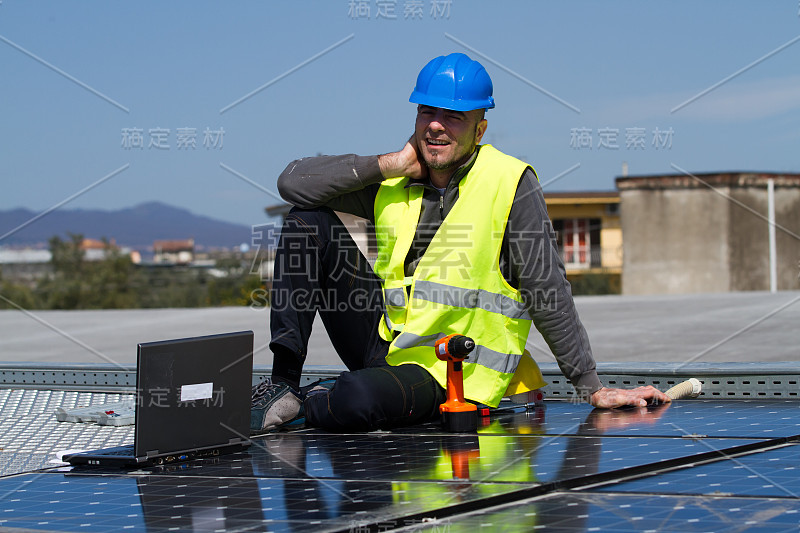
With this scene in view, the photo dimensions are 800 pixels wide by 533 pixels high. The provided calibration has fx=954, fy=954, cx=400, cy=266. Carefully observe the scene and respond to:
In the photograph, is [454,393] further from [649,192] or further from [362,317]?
[649,192]

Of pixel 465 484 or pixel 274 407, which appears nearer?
pixel 465 484

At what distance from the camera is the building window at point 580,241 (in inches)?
1523

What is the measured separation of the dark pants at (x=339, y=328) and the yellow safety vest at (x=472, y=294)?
0.09 m

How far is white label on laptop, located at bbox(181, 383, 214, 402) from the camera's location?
2420 mm

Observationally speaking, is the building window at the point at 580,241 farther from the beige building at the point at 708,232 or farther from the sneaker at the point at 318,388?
the sneaker at the point at 318,388

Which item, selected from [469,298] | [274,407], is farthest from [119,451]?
[469,298]

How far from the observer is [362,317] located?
10.4 feet

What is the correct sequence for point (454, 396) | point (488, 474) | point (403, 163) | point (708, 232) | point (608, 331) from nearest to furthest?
1. point (488, 474)
2. point (454, 396)
3. point (403, 163)
4. point (608, 331)
5. point (708, 232)

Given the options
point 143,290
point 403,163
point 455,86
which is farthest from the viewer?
point 143,290

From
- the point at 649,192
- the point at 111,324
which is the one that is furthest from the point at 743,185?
the point at 111,324

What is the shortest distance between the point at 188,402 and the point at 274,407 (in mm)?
479

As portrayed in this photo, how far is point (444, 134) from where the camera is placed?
3082 mm

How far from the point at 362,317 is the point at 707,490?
4.88 feet

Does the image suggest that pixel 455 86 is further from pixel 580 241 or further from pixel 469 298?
pixel 580 241
